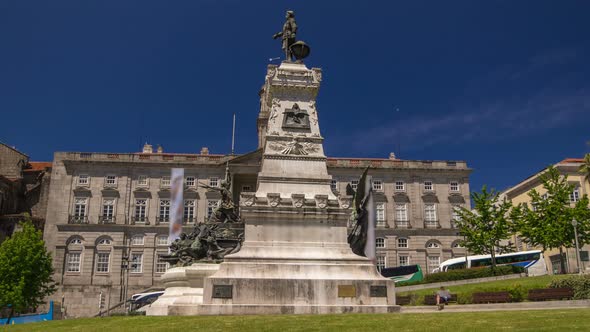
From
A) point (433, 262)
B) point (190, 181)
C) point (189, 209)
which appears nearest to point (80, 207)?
point (189, 209)

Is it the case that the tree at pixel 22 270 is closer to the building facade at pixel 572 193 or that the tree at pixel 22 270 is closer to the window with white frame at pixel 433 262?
the window with white frame at pixel 433 262

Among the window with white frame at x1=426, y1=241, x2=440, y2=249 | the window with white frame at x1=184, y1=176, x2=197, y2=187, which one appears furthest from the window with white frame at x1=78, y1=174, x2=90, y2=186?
the window with white frame at x1=426, y1=241, x2=440, y2=249

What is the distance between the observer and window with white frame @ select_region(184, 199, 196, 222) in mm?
64312

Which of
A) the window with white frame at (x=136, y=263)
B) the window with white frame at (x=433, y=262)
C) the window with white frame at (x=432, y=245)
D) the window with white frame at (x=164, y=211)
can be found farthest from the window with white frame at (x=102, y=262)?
the window with white frame at (x=432, y=245)

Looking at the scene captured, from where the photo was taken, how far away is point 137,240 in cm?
6244

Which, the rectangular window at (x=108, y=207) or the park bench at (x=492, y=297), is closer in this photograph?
the park bench at (x=492, y=297)

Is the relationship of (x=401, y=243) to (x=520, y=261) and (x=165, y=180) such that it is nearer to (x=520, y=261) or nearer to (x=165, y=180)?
(x=520, y=261)

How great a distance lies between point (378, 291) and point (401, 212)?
51.1m

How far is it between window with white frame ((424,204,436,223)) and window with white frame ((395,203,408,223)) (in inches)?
98.5

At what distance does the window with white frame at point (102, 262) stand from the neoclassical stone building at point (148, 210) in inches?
4.5

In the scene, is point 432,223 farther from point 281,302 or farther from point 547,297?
point 281,302

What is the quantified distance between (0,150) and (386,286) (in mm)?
66513

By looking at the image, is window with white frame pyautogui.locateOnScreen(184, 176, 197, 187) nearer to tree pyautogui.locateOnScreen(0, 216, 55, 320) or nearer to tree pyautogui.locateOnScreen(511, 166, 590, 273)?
tree pyautogui.locateOnScreen(0, 216, 55, 320)

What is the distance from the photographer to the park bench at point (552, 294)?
2234cm
